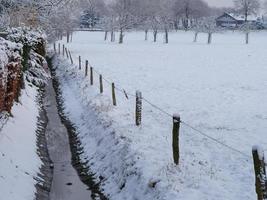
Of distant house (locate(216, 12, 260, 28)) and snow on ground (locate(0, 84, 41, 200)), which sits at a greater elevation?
distant house (locate(216, 12, 260, 28))

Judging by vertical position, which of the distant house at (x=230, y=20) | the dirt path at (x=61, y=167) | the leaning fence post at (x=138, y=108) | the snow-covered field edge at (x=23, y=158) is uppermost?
the distant house at (x=230, y=20)

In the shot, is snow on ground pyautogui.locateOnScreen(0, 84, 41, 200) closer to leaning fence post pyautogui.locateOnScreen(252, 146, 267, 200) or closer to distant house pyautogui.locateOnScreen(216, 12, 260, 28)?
leaning fence post pyautogui.locateOnScreen(252, 146, 267, 200)

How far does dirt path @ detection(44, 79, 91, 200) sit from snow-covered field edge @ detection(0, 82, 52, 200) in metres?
0.24

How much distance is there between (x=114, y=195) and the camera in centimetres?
971

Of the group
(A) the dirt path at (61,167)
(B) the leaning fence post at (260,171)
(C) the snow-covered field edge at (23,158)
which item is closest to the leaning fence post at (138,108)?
(A) the dirt path at (61,167)

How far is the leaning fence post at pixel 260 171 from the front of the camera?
6.82m

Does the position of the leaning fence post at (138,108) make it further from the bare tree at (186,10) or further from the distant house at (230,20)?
the distant house at (230,20)

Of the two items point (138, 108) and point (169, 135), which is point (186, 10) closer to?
point (138, 108)

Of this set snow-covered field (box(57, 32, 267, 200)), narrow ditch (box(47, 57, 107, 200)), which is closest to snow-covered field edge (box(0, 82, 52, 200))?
narrow ditch (box(47, 57, 107, 200))

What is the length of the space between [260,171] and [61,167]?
6592mm

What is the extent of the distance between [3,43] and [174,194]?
7.70m

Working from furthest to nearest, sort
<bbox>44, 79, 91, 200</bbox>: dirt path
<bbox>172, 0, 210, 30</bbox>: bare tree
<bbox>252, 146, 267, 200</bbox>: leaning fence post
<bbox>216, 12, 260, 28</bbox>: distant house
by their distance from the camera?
<bbox>216, 12, 260, 28</bbox>: distant house → <bbox>172, 0, 210, 30</bbox>: bare tree → <bbox>44, 79, 91, 200</bbox>: dirt path → <bbox>252, 146, 267, 200</bbox>: leaning fence post

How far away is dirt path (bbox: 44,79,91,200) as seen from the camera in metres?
10.3

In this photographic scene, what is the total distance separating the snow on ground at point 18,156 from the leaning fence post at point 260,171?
4.79 m
